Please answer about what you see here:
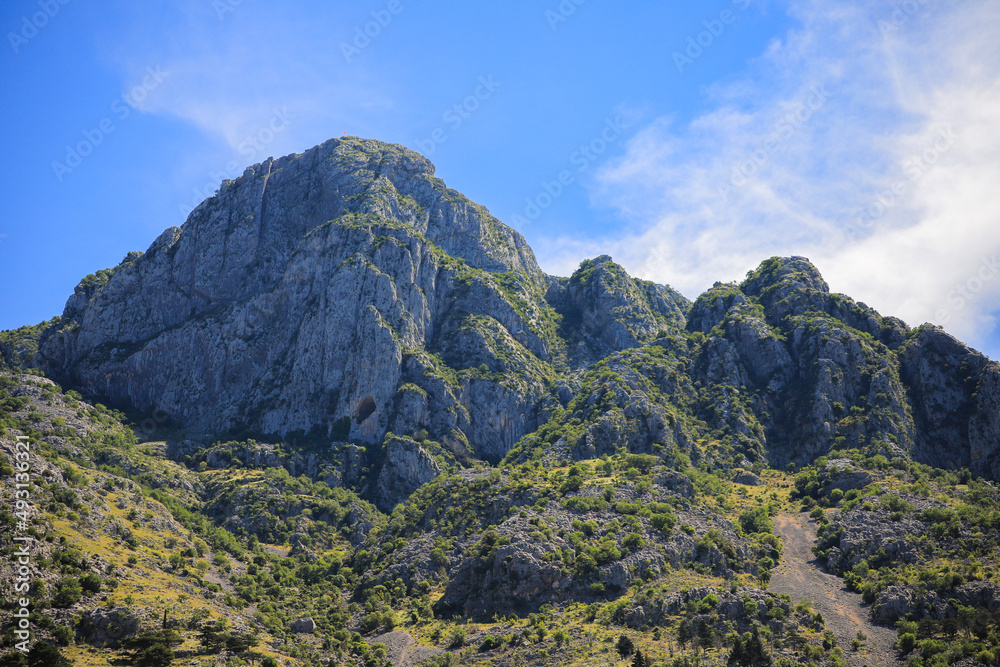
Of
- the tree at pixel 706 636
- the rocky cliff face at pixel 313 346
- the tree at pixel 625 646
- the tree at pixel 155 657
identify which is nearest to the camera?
the tree at pixel 155 657

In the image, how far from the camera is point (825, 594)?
10362 cm

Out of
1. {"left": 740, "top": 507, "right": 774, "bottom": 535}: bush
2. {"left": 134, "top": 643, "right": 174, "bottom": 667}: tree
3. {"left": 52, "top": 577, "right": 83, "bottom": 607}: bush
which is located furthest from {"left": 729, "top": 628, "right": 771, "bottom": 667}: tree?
{"left": 52, "top": 577, "right": 83, "bottom": 607}: bush

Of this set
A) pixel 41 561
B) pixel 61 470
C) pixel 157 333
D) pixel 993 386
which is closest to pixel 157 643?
pixel 41 561

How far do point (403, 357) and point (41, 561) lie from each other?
101998 millimetres

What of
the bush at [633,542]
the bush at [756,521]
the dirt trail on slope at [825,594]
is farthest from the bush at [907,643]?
the bush at [756,521]

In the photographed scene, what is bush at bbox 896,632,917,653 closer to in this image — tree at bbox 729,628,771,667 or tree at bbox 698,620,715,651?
tree at bbox 729,628,771,667

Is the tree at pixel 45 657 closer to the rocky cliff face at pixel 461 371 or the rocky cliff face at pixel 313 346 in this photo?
the rocky cliff face at pixel 461 371

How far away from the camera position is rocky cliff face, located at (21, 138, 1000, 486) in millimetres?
154625

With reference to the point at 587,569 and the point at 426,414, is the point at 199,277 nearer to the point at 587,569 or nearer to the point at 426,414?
the point at 426,414

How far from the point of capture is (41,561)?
8081 cm

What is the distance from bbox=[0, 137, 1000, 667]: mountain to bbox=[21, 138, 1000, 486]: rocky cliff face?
2.52ft

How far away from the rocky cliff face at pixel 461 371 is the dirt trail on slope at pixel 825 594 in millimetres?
30721

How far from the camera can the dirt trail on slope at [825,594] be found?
85.7 metres

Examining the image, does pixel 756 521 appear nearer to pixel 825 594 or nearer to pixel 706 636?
pixel 825 594
